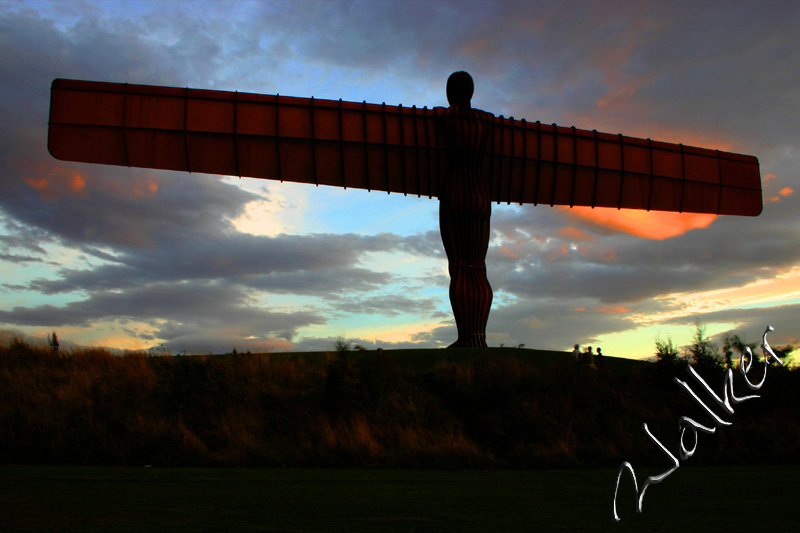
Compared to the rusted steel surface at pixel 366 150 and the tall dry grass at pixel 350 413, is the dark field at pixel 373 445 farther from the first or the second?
the rusted steel surface at pixel 366 150

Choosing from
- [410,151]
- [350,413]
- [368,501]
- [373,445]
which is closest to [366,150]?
[410,151]

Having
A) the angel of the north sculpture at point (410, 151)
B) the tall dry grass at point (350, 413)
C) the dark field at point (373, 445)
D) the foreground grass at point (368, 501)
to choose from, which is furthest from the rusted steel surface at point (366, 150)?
the foreground grass at point (368, 501)

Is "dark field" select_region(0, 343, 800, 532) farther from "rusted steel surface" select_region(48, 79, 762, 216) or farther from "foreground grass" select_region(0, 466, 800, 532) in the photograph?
"rusted steel surface" select_region(48, 79, 762, 216)

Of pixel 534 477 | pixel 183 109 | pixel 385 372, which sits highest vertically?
pixel 183 109

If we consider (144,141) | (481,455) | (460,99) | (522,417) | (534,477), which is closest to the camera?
(534,477)

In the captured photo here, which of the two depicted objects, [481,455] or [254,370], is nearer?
[481,455]

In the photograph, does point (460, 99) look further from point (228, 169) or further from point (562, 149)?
point (228, 169)

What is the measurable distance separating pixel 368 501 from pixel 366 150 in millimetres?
15978

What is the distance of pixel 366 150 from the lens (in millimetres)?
22141

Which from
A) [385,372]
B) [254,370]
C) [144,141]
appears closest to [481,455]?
[385,372]

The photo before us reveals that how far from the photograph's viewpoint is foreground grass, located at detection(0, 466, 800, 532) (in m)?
6.02

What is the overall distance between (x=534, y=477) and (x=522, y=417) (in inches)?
180

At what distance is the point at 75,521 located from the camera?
605 centimetres

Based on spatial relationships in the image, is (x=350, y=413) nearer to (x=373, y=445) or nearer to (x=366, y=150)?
(x=373, y=445)
